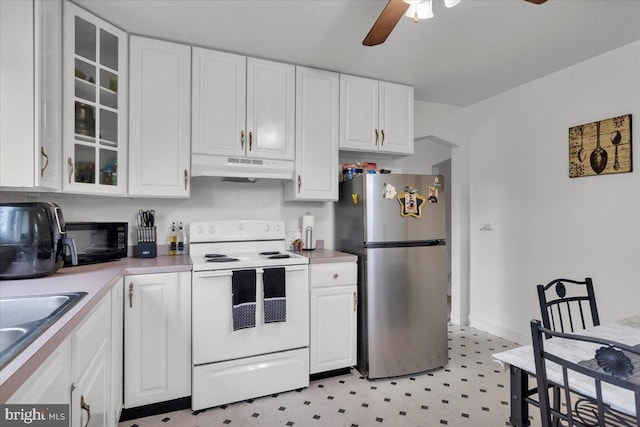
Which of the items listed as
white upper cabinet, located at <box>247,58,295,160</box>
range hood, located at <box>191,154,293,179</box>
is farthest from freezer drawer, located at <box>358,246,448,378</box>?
white upper cabinet, located at <box>247,58,295,160</box>

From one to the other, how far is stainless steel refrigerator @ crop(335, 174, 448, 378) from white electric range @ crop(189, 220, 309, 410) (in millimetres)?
492

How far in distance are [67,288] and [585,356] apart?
201cm

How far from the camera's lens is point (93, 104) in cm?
198

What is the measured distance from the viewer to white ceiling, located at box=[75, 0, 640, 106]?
74.3 inches

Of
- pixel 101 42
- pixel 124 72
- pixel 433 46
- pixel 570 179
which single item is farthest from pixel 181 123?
pixel 570 179

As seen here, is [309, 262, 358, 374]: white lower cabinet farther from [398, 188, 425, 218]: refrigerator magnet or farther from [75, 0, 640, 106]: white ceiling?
[75, 0, 640, 106]: white ceiling

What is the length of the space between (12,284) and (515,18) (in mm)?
2942

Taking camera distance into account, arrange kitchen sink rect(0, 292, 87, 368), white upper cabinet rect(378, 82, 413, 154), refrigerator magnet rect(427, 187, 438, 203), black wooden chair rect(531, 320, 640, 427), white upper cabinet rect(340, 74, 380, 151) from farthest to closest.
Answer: white upper cabinet rect(378, 82, 413, 154) → white upper cabinet rect(340, 74, 380, 151) → refrigerator magnet rect(427, 187, 438, 203) → kitchen sink rect(0, 292, 87, 368) → black wooden chair rect(531, 320, 640, 427)

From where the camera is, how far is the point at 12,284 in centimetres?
141

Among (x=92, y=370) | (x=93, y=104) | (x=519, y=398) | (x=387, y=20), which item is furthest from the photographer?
(x=93, y=104)

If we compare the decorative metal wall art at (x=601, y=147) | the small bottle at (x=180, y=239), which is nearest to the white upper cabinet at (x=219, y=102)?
the small bottle at (x=180, y=239)

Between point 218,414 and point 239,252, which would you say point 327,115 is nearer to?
point 239,252

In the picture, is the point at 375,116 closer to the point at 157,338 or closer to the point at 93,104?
the point at 93,104

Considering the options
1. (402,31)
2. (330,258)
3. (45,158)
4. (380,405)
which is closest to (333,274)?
(330,258)
